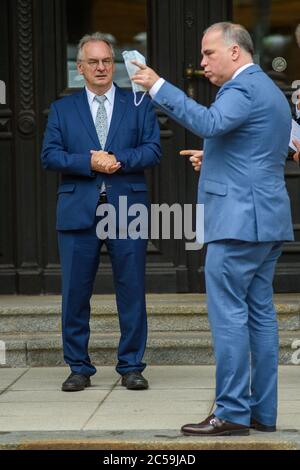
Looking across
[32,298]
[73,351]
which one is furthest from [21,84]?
[73,351]

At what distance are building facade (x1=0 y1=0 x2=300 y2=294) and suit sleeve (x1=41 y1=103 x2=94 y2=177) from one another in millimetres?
1491

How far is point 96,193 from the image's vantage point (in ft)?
24.6

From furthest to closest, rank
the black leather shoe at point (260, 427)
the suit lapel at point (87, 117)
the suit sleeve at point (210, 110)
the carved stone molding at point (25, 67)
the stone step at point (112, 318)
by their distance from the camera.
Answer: the carved stone molding at point (25, 67) < the stone step at point (112, 318) < the suit lapel at point (87, 117) < the black leather shoe at point (260, 427) < the suit sleeve at point (210, 110)

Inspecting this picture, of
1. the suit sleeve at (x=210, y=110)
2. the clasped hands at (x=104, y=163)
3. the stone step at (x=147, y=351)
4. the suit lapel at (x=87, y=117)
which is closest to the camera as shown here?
the suit sleeve at (x=210, y=110)

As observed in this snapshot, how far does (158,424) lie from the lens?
6621 millimetres

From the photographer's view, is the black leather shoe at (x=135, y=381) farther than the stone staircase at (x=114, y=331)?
No

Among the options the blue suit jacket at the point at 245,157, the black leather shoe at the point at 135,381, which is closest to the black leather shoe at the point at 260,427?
the blue suit jacket at the point at 245,157

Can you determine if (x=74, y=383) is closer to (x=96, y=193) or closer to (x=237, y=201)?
(x=96, y=193)

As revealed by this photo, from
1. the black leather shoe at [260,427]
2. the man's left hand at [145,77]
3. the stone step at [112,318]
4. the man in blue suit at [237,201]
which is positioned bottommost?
the black leather shoe at [260,427]

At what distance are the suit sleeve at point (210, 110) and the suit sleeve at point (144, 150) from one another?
1.38m

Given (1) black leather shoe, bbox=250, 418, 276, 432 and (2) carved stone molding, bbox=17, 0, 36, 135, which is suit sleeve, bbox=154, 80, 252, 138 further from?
(2) carved stone molding, bbox=17, 0, 36, 135

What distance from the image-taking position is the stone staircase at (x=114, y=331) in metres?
8.24

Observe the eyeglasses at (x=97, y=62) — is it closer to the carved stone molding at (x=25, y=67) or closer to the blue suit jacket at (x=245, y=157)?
the blue suit jacket at (x=245, y=157)
